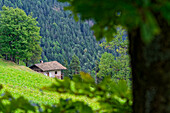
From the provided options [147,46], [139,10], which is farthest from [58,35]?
[139,10]

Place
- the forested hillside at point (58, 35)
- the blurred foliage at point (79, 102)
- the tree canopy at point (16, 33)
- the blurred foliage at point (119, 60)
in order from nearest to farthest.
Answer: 1. the blurred foliage at point (79, 102)
2. the blurred foliage at point (119, 60)
3. the tree canopy at point (16, 33)
4. the forested hillside at point (58, 35)

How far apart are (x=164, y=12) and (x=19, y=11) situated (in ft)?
117

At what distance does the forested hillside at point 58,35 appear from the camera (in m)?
104

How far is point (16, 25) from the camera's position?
31.7 metres

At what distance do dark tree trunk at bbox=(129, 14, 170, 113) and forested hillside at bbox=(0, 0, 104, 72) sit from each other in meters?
96.2

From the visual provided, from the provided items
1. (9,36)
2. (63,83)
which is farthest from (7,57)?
(63,83)

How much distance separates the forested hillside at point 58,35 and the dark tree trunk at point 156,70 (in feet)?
316

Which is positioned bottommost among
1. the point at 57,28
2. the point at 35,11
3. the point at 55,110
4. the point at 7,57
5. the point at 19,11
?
the point at 55,110

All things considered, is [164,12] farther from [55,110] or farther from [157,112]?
[55,110]

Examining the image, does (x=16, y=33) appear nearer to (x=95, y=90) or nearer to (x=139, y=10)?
(x=95, y=90)

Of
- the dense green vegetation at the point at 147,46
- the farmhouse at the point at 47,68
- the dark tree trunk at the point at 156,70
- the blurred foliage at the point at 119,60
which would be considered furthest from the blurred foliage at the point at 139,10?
the farmhouse at the point at 47,68

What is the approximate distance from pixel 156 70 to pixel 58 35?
118388mm

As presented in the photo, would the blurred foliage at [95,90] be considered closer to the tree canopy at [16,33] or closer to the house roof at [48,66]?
the tree canopy at [16,33]

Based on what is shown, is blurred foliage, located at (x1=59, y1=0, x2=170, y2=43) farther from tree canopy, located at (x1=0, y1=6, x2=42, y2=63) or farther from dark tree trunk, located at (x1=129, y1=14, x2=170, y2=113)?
tree canopy, located at (x1=0, y1=6, x2=42, y2=63)
